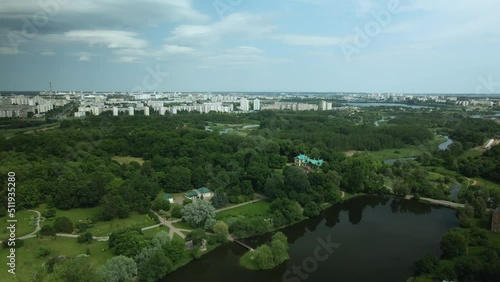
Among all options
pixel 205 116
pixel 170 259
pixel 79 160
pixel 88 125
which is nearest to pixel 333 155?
pixel 170 259

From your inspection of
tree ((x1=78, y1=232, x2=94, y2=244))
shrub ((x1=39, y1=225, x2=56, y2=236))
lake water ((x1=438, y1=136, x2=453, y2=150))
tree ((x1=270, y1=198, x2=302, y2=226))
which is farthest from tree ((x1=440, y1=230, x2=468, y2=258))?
lake water ((x1=438, y1=136, x2=453, y2=150))

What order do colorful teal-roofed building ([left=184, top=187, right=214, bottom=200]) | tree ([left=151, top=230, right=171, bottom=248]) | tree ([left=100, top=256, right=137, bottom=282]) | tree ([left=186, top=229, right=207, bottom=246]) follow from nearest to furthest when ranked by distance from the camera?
tree ([left=100, top=256, right=137, bottom=282]) → tree ([left=151, top=230, right=171, bottom=248]) → tree ([left=186, top=229, right=207, bottom=246]) → colorful teal-roofed building ([left=184, top=187, right=214, bottom=200])

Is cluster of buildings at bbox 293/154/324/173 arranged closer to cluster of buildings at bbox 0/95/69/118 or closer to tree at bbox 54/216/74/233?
tree at bbox 54/216/74/233

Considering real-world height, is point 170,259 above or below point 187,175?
below

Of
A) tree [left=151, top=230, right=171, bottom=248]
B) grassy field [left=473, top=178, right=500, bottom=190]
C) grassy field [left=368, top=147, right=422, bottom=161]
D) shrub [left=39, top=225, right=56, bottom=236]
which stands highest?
grassy field [left=368, top=147, right=422, bottom=161]

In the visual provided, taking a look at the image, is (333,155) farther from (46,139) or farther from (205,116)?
(205,116)
